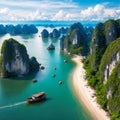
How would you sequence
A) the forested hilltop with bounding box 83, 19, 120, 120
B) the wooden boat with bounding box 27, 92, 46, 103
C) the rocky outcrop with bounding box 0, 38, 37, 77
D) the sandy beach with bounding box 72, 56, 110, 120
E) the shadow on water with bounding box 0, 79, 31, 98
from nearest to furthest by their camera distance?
the forested hilltop with bounding box 83, 19, 120, 120 → the sandy beach with bounding box 72, 56, 110, 120 → the wooden boat with bounding box 27, 92, 46, 103 → the shadow on water with bounding box 0, 79, 31, 98 → the rocky outcrop with bounding box 0, 38, 37, 77

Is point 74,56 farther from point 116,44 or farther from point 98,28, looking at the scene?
point 116,44

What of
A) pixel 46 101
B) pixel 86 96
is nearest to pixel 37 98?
pixel 46 101

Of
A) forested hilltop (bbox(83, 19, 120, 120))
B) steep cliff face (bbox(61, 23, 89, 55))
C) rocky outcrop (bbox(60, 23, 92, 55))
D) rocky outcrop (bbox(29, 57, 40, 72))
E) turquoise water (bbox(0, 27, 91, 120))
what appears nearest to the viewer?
forested hilltop (bbox(83, 19, 120, 120))

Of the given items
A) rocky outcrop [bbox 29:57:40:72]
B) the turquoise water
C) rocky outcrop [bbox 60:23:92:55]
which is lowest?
the turquoise water

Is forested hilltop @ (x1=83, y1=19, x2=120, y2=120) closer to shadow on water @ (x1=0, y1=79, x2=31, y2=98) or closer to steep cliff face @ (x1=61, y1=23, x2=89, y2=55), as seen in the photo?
shadow on water @ (x1=0, y1=79, x2=31, y2=98)

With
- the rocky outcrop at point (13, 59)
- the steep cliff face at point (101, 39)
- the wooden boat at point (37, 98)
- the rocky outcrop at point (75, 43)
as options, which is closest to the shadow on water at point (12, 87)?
the rocky outcrop at point (13, 59)

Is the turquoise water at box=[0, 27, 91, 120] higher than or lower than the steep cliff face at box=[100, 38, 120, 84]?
lower

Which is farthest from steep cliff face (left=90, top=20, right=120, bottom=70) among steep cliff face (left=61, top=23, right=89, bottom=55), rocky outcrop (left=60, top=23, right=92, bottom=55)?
steep cliff face (left=61, top=23, right=89, bottom=55)
